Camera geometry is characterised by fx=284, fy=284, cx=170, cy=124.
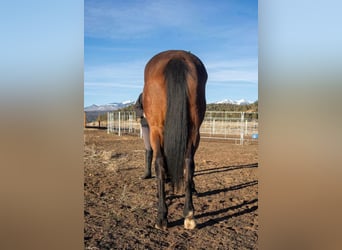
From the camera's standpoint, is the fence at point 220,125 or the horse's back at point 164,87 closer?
the horse's back at point 164,87

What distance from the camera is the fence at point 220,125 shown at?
765cm

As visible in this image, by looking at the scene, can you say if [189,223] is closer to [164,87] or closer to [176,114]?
[176,114]

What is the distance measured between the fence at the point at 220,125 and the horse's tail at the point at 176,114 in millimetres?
5186

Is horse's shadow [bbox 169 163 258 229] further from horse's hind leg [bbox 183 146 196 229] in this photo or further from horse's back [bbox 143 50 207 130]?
horse's back [bbox 143 50 207 130]

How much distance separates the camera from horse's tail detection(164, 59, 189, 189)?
1825mm

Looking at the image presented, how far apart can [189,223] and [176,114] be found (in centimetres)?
76

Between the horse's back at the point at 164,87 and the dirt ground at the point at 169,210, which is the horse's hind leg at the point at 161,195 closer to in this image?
the dirt ground at the point at 169,210

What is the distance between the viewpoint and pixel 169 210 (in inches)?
90.0

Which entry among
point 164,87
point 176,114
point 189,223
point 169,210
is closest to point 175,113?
point 176,114

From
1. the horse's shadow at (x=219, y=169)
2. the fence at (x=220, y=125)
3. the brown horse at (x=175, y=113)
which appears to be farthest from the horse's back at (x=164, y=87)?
the fence at (x=220, y=125)

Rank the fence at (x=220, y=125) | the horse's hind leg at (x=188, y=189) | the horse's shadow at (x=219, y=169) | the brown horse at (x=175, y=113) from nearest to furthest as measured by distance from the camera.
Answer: the brown horse at (x=175, y=113) → the horse's hind leg at (x=188, y=189) → the horse's shadow at (x=219, y=169) → the fence at (x=220, y=125)

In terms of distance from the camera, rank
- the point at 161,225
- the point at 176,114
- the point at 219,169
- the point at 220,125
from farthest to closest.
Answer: the point at 220,125, the point at 219,169, the point at 161,225, the point at 176,114

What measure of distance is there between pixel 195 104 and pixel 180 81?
18 cm
